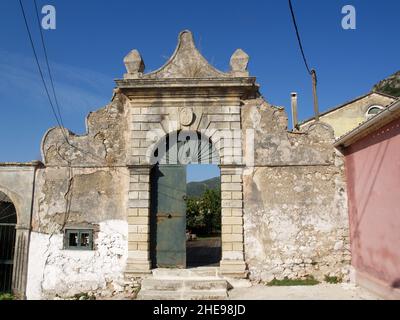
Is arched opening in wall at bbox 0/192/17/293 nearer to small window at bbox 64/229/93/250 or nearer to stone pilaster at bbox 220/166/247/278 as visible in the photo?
small window at bbox 64/229/93/250

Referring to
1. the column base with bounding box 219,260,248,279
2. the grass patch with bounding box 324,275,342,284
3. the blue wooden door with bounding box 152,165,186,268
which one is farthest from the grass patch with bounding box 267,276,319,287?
the blue wooden door with bounding box 152,165,186,268

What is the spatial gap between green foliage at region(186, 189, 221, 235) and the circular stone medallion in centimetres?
1600

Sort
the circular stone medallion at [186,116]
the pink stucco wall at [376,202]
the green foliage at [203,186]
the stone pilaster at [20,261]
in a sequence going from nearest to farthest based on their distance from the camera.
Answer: the pink stucco wall at [376,202], the stone pilaster at [20,261], the circular stone medallion at [186,116], the green foliage at [203,186]

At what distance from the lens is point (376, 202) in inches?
275

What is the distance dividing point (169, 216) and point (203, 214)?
53.2 ft

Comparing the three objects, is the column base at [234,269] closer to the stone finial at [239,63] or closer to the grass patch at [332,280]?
the grass patch at [332,280]

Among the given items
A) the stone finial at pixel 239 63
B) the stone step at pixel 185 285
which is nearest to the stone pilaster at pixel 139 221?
the stone step at pixel 185 285

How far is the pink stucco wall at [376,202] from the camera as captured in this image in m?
6.26

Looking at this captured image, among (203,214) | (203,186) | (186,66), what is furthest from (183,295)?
(203,186)

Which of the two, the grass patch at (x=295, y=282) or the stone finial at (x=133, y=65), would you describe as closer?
the grass patch at (x=295, y=282)

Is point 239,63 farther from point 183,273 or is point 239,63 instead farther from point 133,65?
point 183,273

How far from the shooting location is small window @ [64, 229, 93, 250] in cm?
833

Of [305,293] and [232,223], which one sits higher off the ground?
[232,223]

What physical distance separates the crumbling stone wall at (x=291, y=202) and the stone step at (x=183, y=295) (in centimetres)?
122
